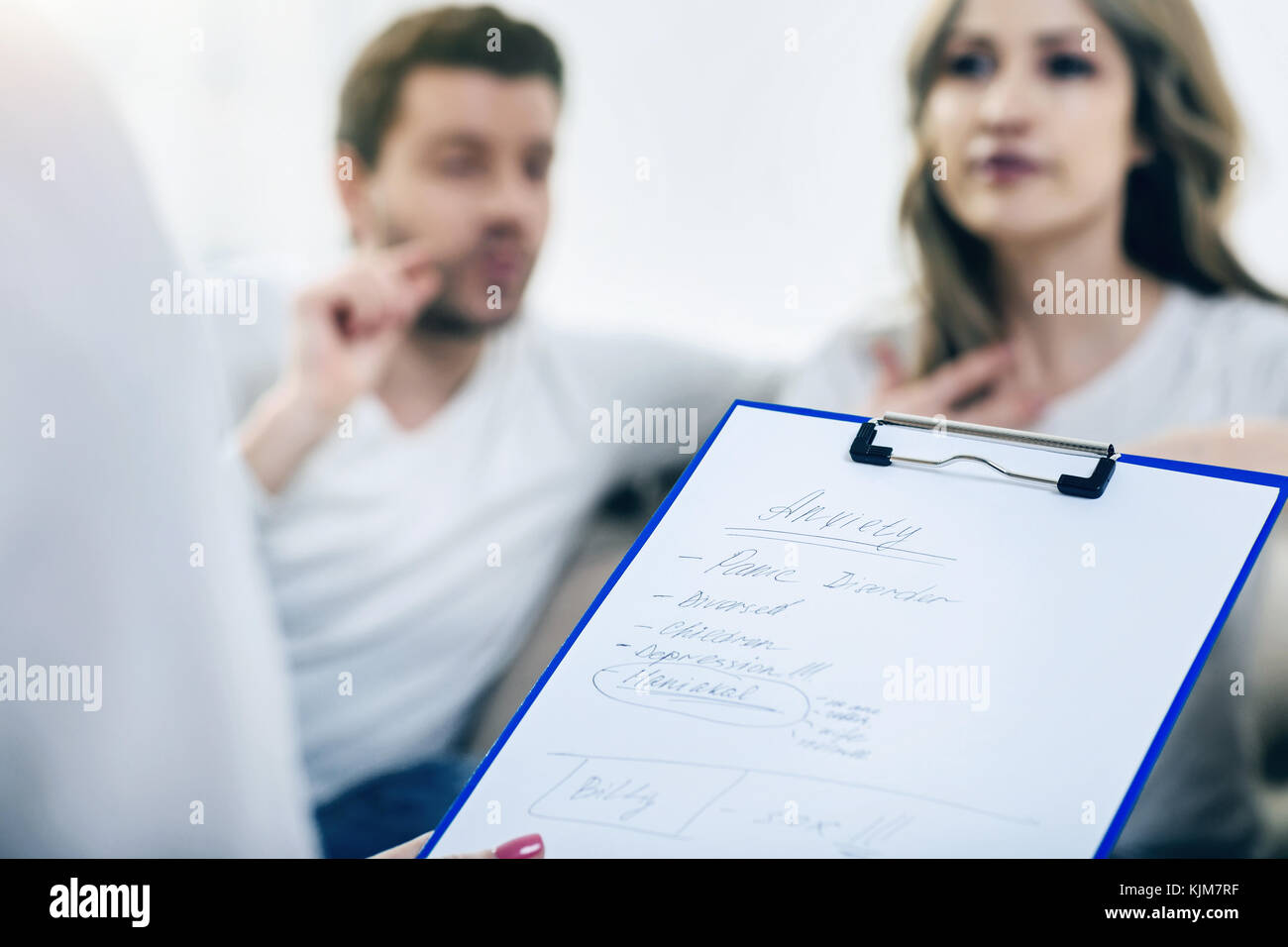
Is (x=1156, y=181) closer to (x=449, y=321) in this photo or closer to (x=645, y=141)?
(x=645, y=141)

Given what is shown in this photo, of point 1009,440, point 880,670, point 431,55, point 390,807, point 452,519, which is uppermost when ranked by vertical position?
point 431,55

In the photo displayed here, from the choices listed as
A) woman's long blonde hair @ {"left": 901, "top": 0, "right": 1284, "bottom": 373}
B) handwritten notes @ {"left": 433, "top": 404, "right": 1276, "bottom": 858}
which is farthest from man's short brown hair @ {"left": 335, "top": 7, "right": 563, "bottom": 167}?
handwritten notes @ {"left": 433, "top": 404, "right": 1276, "bottom": 858}

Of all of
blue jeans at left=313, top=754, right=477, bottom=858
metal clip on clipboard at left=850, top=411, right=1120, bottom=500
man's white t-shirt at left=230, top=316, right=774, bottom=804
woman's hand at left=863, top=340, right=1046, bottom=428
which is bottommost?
blue jeans at left=313, top=754, right=477, bottom=858

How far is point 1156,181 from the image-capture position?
1.54m

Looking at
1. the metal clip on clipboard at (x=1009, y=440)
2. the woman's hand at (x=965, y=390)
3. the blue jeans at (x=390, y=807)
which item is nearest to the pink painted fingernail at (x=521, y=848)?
the metal clip on clipboard at (x=1009, y=440)

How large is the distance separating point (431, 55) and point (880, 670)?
1092mm

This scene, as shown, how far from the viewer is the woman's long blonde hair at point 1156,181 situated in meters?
1.51

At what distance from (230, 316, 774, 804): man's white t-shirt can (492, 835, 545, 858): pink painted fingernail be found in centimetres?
83

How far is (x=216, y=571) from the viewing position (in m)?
0.95

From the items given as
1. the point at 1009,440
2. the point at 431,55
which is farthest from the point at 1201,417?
the point at 431,55

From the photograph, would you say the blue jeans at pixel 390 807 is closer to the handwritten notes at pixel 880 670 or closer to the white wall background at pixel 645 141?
the white wall background at pixel 645 141

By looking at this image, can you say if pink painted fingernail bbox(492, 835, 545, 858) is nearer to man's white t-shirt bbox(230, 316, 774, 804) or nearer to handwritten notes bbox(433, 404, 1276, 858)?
handwritten notes bbox(433, 404, 1276, 858)

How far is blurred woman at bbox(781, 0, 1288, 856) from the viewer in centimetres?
150
